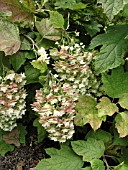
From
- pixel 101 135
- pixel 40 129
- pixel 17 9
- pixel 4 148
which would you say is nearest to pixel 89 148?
pixel 101 135

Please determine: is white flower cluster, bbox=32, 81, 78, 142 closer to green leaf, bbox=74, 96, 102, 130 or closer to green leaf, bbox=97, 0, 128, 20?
green leaf, bbox=74, 96, 102, 130

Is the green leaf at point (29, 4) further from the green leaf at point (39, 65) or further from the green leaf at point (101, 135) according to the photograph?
the green leaf at point (101, 135)

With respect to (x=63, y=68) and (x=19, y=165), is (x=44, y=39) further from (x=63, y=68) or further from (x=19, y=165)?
(x=19, y=165)

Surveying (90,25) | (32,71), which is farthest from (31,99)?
(90,25)

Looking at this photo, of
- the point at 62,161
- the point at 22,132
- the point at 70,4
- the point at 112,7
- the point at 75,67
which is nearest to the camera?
the point at 112,7

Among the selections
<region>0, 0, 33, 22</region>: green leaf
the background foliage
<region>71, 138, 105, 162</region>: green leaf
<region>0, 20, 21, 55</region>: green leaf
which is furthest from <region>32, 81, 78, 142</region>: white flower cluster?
<region>0, 0, 33, 22</region>: green leaf

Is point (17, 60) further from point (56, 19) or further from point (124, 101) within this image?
point (124, 101)

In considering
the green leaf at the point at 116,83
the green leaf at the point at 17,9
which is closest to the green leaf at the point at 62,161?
the green leaf at the point at 116,83

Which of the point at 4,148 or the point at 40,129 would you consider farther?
the point at 4,148
